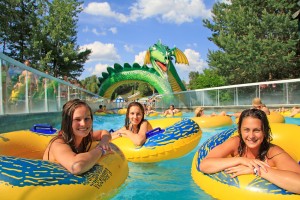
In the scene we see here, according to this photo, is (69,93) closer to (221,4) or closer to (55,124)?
(55,124)

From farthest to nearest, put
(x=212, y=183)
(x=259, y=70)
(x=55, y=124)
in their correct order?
(x=259, y=70) < (x=55, y=124) < (x=212, y=183)

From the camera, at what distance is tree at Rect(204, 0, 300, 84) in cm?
1738

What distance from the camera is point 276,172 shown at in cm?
241

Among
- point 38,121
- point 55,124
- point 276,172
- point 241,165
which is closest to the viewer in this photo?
point 276,172

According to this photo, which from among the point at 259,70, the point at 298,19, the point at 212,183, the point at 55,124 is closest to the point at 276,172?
the point at 212,183

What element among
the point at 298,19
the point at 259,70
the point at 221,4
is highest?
the point at 221,4

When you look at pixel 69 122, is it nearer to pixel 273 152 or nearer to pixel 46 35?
pixel 273 152

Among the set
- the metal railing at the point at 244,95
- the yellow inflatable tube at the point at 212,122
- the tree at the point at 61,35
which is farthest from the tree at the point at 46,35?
the yellow inflatable tube at the point at 212,122

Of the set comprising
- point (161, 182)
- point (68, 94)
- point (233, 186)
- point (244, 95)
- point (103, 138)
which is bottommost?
point (161, 182)

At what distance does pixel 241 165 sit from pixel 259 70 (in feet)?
53.8

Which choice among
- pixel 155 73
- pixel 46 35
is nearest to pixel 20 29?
pixel 46 35

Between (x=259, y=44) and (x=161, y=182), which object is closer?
(x=161, y=182)

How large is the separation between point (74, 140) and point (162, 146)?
185 cm

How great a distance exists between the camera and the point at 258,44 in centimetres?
1741
